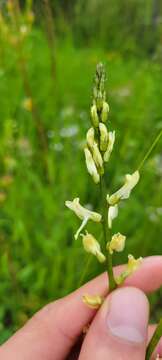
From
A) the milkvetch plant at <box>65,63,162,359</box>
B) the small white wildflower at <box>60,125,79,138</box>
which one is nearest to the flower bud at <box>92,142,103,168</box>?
the milkvetch plant at <box>65,63,162,359</box>

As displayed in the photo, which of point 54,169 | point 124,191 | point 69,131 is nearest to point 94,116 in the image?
point 124,191

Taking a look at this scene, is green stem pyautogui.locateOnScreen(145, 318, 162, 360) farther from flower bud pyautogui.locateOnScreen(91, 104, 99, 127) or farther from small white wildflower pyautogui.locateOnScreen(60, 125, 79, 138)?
small white wildflower pyautogui.locateOnScreen(60, 125, 79, 138)

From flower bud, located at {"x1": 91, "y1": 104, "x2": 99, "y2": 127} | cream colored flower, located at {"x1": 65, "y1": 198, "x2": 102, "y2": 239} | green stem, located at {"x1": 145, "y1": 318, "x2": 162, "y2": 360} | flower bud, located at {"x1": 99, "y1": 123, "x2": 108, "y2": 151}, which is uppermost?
flower bud, located at {"x1": 91, "y1": 104, "x2": 99, "y2": 127}

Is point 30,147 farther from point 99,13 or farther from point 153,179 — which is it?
point 99,13

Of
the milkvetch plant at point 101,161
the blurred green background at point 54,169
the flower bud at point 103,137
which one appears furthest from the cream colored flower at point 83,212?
the blurred green background at point 54,169

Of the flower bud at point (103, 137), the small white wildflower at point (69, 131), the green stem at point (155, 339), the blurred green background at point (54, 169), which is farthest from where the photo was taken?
the small white wildflower at point (69, 131)

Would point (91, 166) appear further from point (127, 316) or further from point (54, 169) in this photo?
point (54, 169)

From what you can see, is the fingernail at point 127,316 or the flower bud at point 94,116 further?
the fingernail at point 127,316

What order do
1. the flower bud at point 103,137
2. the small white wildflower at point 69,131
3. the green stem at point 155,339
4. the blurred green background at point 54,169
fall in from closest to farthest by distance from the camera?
the flower bud at point 103,137 → the green stem at point 155,339 → the blurred green background at point 54,169 → the small white wildflower at point 69,131

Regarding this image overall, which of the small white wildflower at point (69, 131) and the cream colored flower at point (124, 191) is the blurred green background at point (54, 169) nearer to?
the small white wildflower at point (69, 131)
